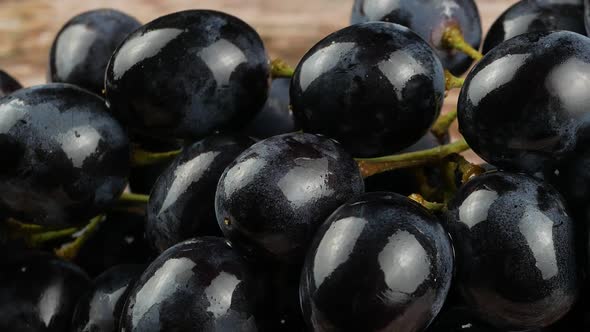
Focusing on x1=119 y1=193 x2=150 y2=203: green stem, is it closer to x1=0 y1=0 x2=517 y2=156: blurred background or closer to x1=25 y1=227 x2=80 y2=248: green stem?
x1=25 y1=227 x2=80 y2=248: green stem

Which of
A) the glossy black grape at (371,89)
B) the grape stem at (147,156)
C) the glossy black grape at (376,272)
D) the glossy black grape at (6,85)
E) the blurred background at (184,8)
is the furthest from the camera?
the blurred background at (184,8)

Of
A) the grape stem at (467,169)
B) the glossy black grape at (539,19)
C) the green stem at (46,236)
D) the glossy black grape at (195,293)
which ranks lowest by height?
the green stem at (46,236)

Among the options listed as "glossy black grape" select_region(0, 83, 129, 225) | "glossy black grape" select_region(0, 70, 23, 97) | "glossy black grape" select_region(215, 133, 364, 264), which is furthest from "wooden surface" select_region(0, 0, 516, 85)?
"glossy black grape" select_region(215, 133, 364, 264)

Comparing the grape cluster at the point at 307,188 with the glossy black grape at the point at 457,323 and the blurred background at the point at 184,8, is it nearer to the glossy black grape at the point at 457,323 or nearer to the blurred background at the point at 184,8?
the glossy black grape at the point at 457,323

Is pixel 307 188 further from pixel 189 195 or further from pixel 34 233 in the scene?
pixel 34 233

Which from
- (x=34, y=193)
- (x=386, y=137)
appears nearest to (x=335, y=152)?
(x=386, y=137)

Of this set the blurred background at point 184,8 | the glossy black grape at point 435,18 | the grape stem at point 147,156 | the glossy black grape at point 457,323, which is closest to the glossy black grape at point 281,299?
the glossy black grape at point 457,323
